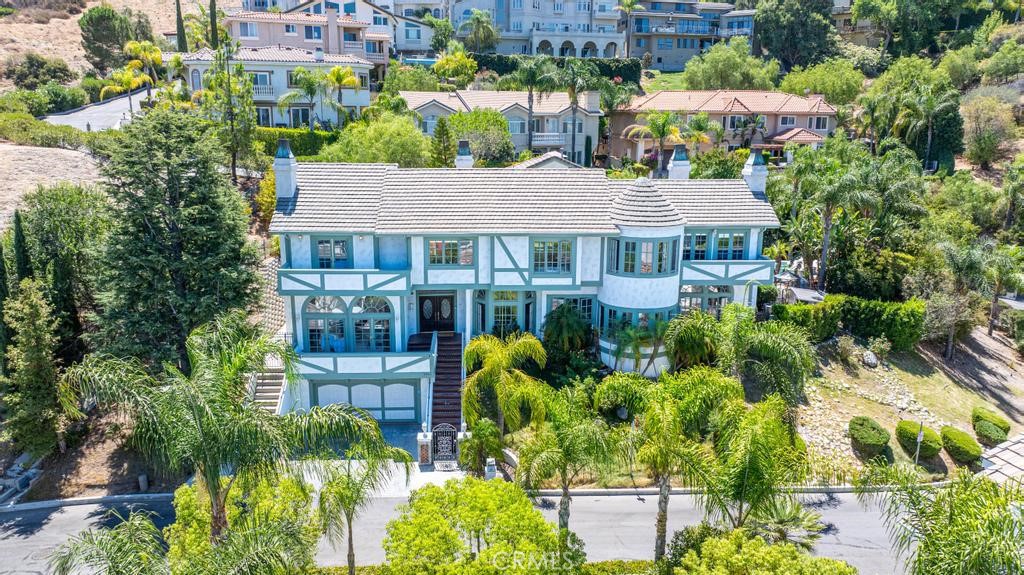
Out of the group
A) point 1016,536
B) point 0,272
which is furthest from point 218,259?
point 1016,536

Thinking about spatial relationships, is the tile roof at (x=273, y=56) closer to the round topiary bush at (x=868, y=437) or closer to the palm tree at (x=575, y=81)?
the palm tree at (x=575, y=81)

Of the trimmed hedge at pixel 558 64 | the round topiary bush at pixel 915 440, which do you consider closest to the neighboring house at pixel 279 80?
the trimmed hedge at pixel 558 64

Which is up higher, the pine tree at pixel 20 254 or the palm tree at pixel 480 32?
the palm tree at pixel 480 32

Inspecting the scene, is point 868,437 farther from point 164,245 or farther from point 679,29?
point 679,29

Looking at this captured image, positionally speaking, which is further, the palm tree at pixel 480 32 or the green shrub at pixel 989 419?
the palm tree at pixel 480 32

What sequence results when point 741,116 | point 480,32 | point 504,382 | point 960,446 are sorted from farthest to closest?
point 480,32, point 741,116, point 960,446, point 504,382

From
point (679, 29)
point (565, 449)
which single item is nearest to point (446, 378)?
point (565, 449)

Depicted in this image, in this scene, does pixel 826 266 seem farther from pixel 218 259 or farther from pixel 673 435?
pixel 218 259
